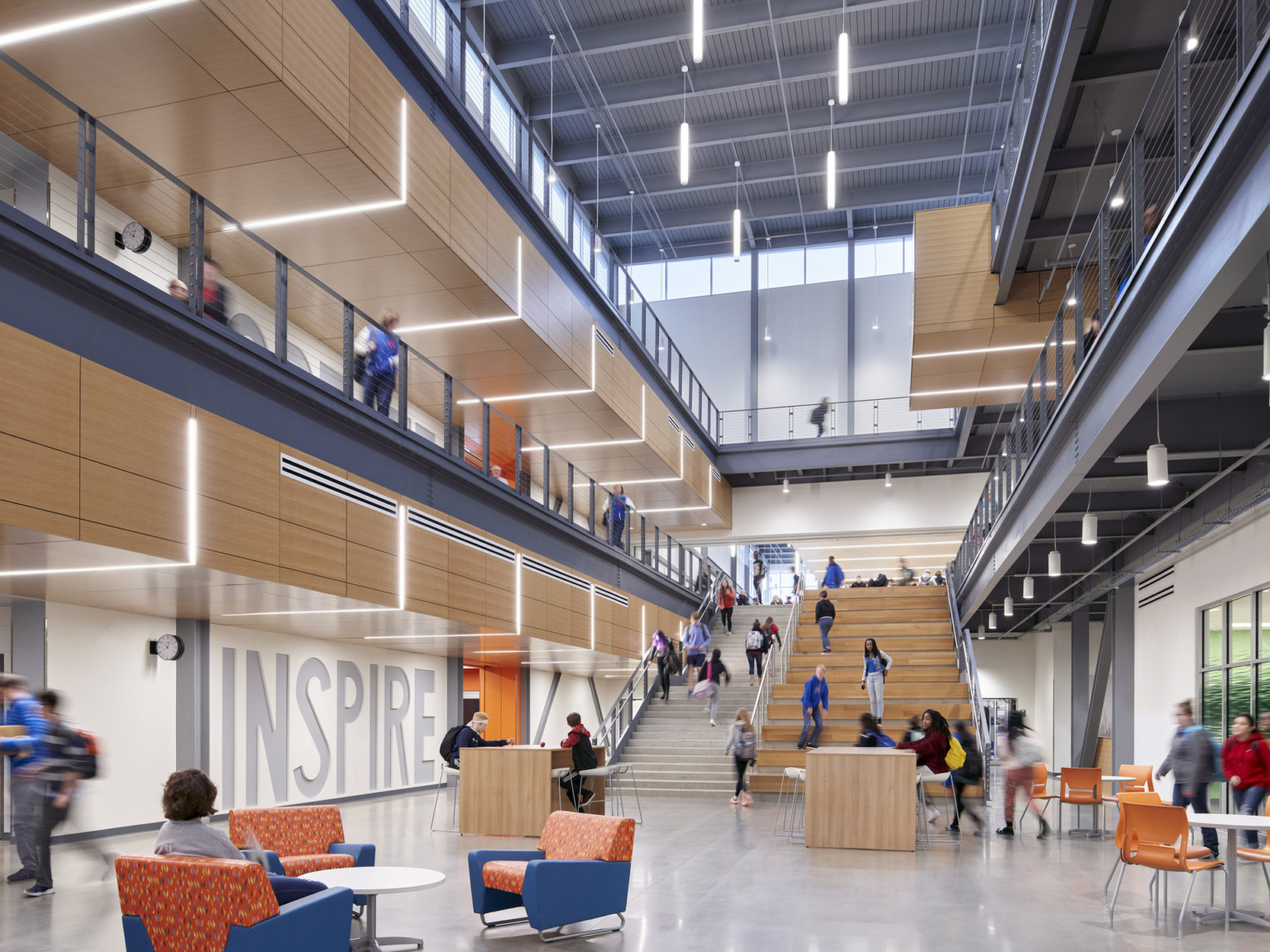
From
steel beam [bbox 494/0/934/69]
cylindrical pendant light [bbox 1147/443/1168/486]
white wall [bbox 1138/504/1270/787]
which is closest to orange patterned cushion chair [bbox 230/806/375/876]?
cylindrical pendant light [bbox 1147/443/1168/486]

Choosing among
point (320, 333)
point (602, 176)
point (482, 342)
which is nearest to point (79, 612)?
point (320, 333)

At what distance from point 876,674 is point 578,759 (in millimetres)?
6625

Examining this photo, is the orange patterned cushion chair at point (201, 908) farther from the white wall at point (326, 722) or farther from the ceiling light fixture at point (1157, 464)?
the white wall at point (326, 722)

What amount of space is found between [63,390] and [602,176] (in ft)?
66.1

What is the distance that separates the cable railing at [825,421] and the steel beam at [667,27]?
11374 mm

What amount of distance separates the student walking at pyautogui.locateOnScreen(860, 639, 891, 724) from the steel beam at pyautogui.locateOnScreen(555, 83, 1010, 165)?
34.8 ft

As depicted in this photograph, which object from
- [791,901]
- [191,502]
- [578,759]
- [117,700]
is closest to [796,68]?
[578,759]

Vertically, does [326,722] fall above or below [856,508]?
below

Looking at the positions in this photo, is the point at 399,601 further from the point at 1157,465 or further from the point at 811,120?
the point at 811,120

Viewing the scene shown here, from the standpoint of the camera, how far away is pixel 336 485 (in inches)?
433

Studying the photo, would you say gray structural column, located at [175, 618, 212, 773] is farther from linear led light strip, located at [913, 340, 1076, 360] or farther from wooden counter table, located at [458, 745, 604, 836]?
linear led light strip, located at [913, 340, 1076, 360]

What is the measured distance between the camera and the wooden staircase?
1761cm

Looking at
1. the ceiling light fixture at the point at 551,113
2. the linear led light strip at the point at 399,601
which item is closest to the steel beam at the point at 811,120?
the ceiling light fixture at the point at 551,113

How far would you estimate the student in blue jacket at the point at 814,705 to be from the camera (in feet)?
54.6
